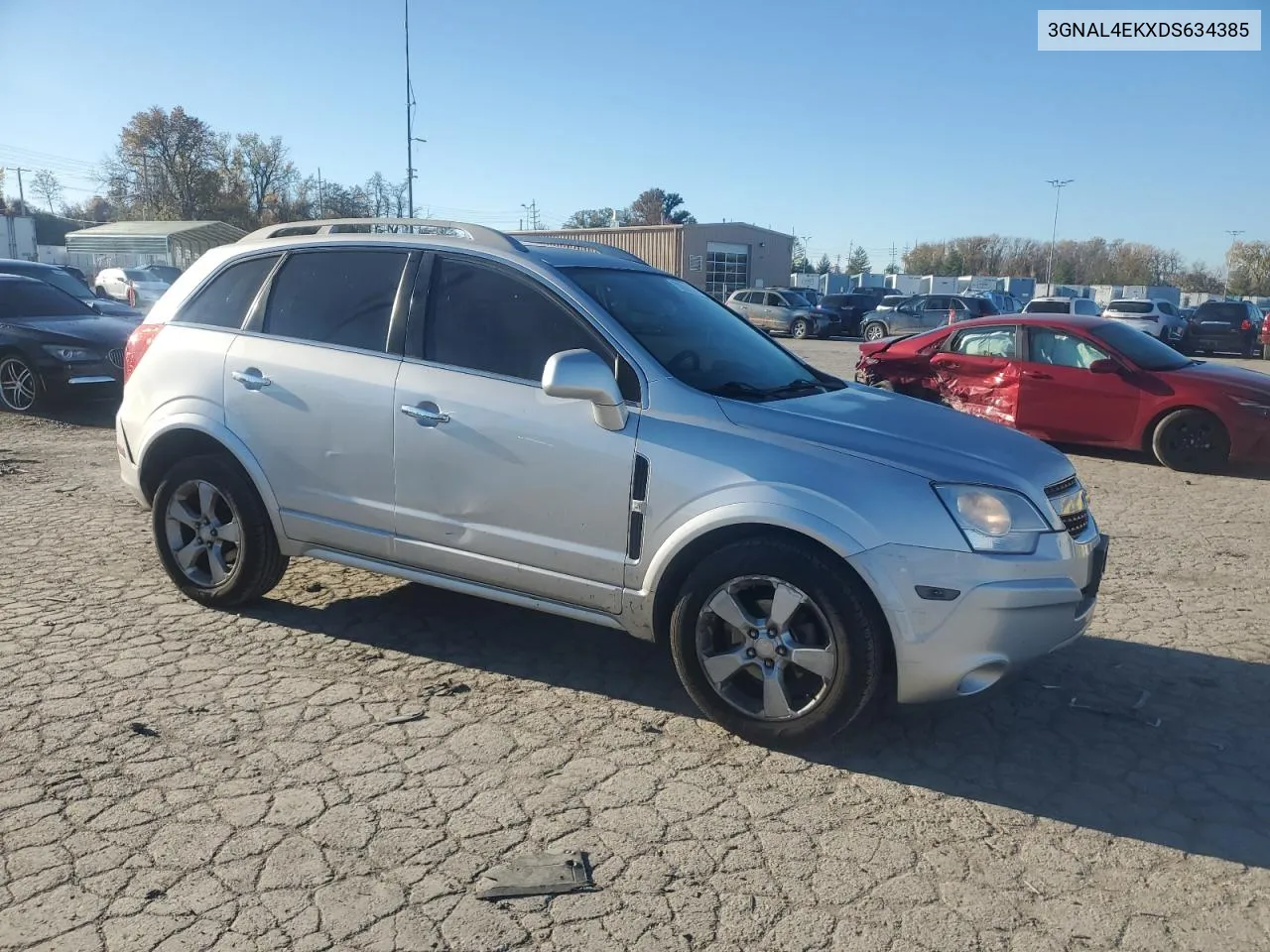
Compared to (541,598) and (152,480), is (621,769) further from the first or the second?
(152,480)

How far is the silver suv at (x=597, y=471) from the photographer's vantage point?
3.51 meters

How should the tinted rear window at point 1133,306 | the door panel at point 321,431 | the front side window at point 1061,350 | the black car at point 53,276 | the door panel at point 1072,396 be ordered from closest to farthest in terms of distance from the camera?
the door panel at point 321,431, the door panel at point 1072,396, the front side window at point 1061,350, the black car at point 53,276, the tinted rear window at point 1133,306

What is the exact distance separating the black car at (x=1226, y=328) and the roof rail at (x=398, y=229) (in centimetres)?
2892

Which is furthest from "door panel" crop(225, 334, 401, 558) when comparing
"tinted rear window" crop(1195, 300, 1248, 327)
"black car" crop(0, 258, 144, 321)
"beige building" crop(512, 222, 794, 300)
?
"beige building" crop(512, 222, 794, 300)

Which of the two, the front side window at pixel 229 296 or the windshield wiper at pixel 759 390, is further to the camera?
the front side window at pixel 229 296

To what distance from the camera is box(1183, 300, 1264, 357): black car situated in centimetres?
2789

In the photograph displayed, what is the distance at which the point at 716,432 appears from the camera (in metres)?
3.75

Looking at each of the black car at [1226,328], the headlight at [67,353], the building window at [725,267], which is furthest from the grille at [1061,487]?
the building window at [725,267]

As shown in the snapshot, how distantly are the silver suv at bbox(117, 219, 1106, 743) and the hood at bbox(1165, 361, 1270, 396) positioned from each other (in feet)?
21.1

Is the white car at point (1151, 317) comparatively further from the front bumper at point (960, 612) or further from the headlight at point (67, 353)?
the front bumper at point (960, 612)

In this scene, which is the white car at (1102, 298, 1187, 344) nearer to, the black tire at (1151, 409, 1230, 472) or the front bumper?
the black tire at (1151, 409, 1230, 472)

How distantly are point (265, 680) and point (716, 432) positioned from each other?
86.7 inches

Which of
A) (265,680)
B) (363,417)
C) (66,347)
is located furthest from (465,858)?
(66,347)

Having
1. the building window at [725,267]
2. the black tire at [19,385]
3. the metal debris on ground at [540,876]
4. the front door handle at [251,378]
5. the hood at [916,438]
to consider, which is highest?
the building window at [725,267]
